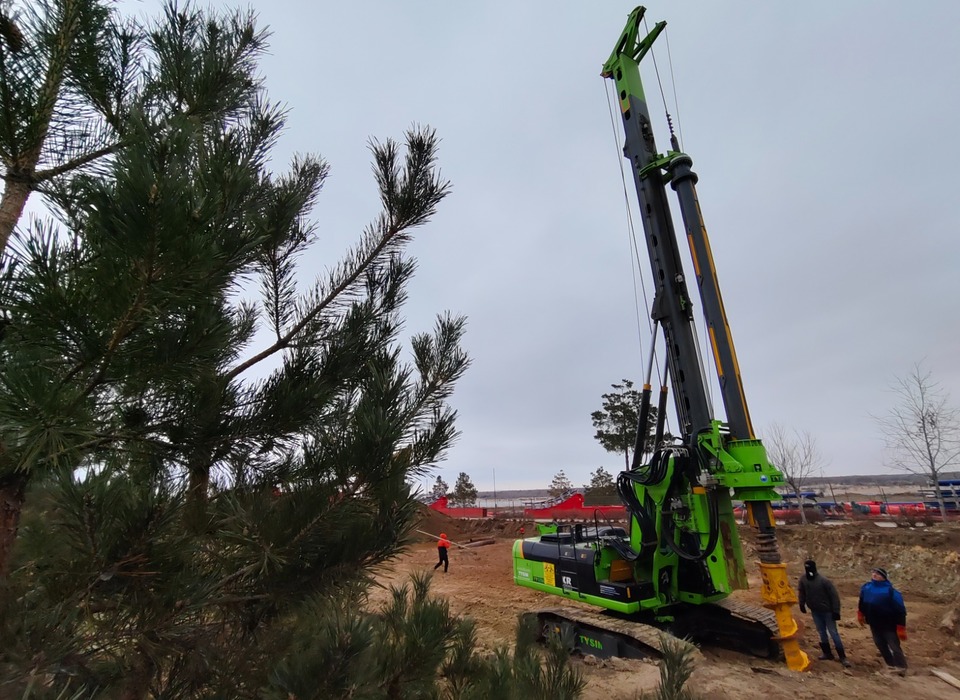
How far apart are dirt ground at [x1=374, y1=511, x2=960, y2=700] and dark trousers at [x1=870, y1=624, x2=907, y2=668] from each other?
192mm

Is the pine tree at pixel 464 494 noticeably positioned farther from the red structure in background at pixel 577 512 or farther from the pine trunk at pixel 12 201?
the pine trunk at pixel 12 201

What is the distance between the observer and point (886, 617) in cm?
719

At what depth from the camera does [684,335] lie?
25.6 feet

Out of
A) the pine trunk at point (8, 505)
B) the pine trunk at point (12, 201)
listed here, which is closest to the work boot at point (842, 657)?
the pine trunk at point (8, 505)


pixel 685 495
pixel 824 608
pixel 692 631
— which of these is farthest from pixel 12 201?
pixel 824 608

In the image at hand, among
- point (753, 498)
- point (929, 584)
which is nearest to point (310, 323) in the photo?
point (753, 498)

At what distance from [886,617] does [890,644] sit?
1.45ft

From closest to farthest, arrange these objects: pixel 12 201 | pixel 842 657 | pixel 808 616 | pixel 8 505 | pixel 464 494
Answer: pixel 8 505
pixel 12 201
pixel 842 657
pixel 808 616
pixel 464 494

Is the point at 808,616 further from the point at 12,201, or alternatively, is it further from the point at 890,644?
the point at 12,201

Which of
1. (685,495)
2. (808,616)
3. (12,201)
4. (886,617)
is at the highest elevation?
(12,201)

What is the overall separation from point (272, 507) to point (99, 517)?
0.50 m

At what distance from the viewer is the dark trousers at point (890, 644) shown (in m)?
7.24

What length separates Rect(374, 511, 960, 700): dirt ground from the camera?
6.32 meters

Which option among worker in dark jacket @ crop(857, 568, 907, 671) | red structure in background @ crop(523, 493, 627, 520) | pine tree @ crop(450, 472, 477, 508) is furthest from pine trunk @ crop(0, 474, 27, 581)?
pine tree @ crop(450, 472, 477, 508)
